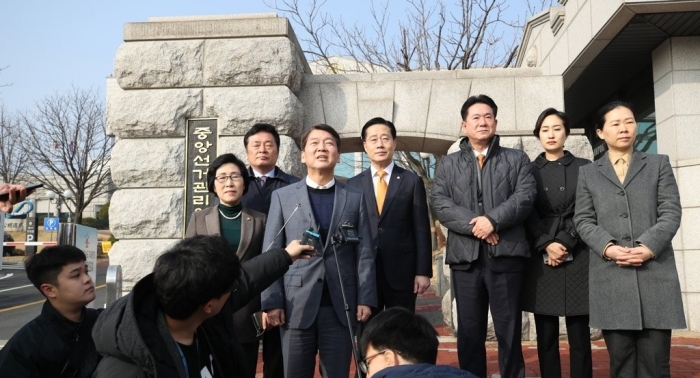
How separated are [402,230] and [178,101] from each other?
10.7 feet

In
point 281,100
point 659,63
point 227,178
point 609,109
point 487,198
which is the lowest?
point 487,198

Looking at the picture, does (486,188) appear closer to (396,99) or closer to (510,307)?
(510,307)

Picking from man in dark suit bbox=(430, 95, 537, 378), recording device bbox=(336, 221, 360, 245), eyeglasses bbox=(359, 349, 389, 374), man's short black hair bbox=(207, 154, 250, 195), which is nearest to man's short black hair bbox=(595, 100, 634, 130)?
man in dark suit bbox=(430, 95, 537, 378)

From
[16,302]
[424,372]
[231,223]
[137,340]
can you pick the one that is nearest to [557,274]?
[231,223]

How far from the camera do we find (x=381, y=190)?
4.55 metres

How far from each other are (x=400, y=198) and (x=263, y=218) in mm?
991

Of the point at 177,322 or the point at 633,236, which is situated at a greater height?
the point at 633,236

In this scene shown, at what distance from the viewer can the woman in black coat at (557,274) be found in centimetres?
411

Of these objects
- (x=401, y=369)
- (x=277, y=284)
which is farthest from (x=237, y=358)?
(x=277, y=284)

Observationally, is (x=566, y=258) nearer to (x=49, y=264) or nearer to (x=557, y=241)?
(x=557, y=241)

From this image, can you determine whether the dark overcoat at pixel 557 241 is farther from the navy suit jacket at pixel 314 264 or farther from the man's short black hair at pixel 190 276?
the man's short black hair at pixel 190 276

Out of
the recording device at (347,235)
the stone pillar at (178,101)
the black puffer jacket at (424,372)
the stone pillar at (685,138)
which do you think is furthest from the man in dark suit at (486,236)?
the stone pillar at (685,138)

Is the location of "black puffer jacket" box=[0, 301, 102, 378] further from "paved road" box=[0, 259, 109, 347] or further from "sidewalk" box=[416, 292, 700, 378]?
"paved road" box=[0, 259, 109, 347]

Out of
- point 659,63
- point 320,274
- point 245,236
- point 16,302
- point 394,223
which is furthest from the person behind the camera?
point 16,302
